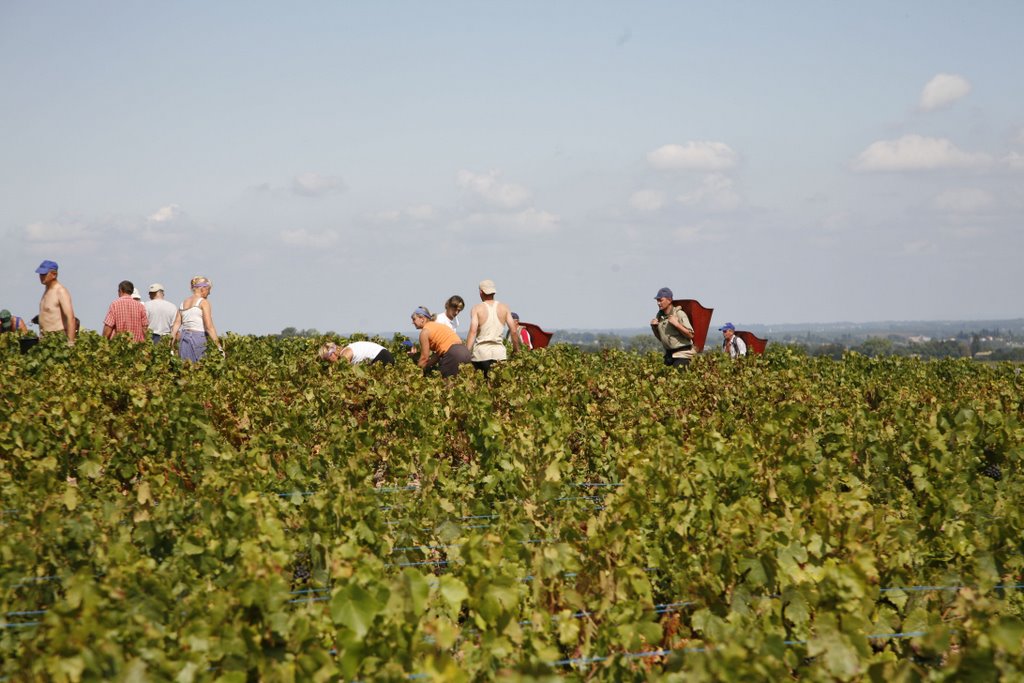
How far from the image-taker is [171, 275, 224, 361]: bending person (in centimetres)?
1162

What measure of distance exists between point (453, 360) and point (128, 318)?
5345 millimetres

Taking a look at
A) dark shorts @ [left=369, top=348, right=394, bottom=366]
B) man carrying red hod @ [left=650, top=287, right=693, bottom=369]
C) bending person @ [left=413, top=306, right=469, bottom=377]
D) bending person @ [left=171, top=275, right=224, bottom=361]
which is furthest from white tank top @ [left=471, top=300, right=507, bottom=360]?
bending person @ [left=171, top=275, right=224, bottom=361]

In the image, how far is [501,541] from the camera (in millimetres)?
4129

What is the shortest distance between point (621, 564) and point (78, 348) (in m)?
10.1

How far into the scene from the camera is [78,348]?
1214cm

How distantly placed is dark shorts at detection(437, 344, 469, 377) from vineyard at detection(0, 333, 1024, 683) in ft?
7.32

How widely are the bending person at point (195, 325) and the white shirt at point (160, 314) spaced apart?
1735 millimetres

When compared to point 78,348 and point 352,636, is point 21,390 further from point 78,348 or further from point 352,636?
point 352,636

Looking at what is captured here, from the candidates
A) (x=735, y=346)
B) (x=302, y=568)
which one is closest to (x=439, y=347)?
(x=302, y=568)

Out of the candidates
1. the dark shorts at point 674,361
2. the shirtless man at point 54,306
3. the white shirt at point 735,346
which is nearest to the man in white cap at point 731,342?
the white shirt at point 735,346

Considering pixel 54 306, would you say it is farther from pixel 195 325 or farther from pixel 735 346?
pixel 735 346

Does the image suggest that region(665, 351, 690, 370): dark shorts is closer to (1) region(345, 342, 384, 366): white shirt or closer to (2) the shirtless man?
(1) region(345, 342, 384, 366): white shirt

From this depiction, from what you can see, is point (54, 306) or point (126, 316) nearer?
point (54, 306)

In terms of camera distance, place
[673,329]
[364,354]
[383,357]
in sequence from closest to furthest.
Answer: [364,354]
[383,357]
[673,329]
